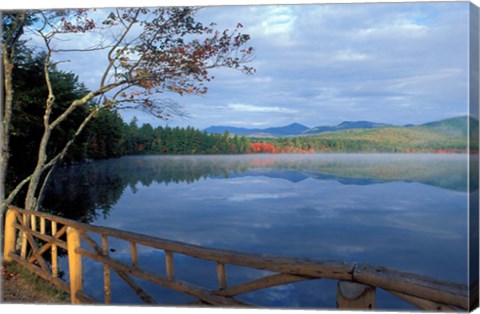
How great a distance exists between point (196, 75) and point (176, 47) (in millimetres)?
316

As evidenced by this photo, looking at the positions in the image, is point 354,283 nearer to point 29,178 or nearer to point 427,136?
point 427,136

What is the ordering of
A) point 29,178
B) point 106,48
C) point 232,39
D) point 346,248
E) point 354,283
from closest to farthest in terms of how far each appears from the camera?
point 354,283
point 346,248
point 232,39
point 106,48
point 29,178

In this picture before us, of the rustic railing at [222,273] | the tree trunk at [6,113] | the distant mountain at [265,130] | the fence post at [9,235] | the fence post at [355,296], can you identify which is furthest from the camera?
the fence post at [9,235]

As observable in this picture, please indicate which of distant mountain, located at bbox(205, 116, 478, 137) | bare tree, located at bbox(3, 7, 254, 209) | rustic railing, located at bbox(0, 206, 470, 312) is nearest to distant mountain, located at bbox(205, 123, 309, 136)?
distant mountain, located at bbox(205, 116, 478, 137)

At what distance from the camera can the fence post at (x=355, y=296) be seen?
2767mm

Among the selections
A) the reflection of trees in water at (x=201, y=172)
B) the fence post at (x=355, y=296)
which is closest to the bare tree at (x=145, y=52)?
the reflection of trees in water at (x=201, y=172)

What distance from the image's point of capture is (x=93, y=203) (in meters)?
4.81

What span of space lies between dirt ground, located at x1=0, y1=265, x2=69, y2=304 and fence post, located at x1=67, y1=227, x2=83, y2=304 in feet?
0.48

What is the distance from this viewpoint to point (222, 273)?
3.29 m

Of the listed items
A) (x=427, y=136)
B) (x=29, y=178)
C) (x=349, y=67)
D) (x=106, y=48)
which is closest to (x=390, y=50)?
(x=349, y=67)

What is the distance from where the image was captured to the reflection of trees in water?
421 centimetres

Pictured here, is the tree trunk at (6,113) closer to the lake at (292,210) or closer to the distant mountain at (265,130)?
the lake at (292,210)

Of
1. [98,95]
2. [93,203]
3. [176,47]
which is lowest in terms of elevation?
[93,203]

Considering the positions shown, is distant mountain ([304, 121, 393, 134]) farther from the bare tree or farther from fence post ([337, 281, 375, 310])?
fence post ([337, 281, 375, 310])
